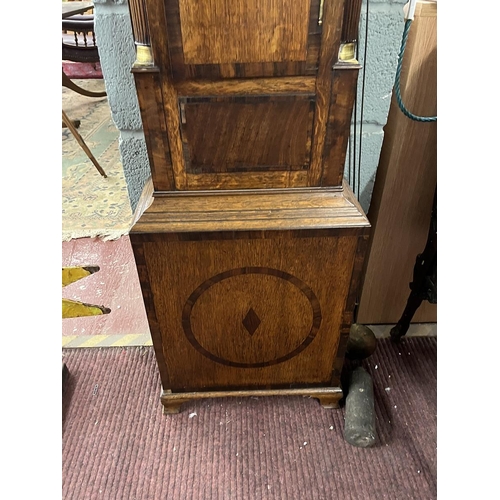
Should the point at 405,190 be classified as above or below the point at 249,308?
above

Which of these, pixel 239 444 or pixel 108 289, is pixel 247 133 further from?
pixel 108 289

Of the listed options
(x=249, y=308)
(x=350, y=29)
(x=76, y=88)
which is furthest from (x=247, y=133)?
(x=76, y=88)

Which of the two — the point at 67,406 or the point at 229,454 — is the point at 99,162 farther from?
the point at 229,454

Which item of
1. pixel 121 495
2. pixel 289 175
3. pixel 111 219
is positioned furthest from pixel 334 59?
pixel 111 219

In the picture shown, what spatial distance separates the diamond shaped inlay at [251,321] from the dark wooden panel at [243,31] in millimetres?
502

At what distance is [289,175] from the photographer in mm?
785

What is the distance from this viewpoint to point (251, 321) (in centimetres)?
94

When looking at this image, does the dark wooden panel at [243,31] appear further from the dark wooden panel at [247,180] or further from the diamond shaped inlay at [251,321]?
the diamond shaped inlay at [251,321]

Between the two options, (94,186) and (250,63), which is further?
(94,186)

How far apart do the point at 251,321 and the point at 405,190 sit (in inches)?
21.1

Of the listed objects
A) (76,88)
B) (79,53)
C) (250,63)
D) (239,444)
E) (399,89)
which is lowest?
(239,444)

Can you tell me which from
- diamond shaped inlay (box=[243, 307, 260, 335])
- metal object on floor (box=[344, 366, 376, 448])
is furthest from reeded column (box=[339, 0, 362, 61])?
metal object on floor (box=[344, 366, 376, 448])

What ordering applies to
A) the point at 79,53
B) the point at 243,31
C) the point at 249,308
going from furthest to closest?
the point at 79,53 < the point at 249,308 < the point at 243,31

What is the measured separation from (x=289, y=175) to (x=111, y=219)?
129 centimetres
